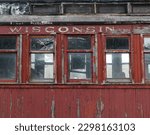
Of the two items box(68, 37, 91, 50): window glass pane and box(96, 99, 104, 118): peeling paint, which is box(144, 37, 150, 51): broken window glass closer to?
box(68, 37, 91, 50): window glass pane

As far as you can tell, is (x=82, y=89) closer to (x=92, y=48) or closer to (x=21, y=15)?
(x=92, y=48)

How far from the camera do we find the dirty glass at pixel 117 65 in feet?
30.7

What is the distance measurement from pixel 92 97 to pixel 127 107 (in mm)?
804

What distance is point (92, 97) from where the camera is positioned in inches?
362

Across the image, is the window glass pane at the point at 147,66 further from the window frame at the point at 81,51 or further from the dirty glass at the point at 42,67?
the dirty glass at the point at 42,67

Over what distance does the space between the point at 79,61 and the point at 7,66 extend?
1.65m

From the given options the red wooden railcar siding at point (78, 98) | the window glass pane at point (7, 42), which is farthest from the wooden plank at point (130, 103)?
the window glass pane at point (7, 42)

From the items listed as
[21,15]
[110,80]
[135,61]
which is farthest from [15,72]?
[135,61]

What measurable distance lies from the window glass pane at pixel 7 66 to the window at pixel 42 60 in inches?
16.3

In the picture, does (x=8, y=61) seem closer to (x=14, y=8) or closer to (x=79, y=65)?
(x=14, y=8)

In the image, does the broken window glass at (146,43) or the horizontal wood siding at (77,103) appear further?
the broken window glass at (146,43)

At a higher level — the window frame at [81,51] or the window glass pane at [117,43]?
the window glass pane at [117,43]

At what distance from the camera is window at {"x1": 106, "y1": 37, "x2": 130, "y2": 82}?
30.7ft

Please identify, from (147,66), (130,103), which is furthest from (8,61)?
(147,66)
